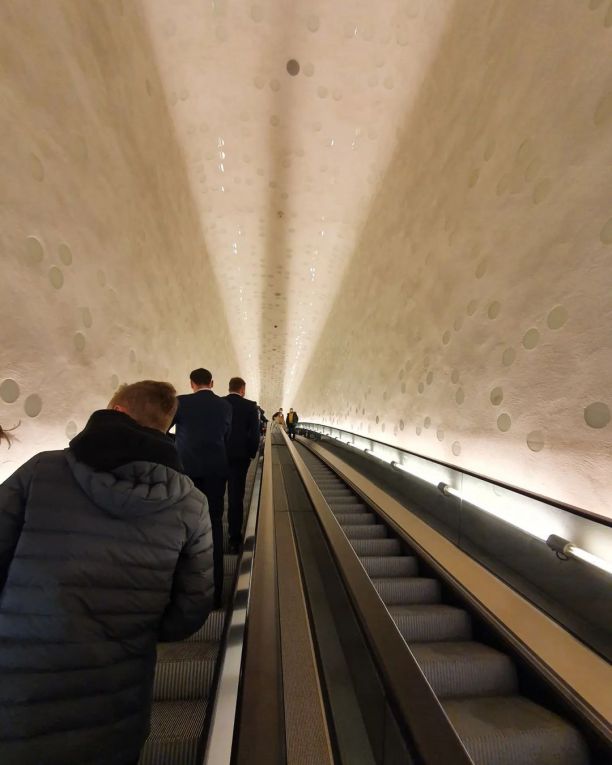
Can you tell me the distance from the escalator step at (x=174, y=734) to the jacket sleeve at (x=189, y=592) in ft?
2.92

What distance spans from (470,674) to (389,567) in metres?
1.33

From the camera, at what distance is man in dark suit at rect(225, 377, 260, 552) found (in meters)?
4.13

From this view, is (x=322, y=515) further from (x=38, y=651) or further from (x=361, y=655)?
(x=38, y=651)

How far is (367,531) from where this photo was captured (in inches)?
166

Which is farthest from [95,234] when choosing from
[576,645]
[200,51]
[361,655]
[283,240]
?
[283,240]

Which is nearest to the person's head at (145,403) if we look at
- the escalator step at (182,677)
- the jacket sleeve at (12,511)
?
the jacket sleeve at (12,511)

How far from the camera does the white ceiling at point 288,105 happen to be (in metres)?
4.07

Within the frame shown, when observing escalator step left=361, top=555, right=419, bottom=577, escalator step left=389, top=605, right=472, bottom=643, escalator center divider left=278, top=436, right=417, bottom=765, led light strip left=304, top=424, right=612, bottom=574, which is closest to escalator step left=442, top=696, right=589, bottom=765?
escalator center divider left=278, top=436, right=417, bottom=765

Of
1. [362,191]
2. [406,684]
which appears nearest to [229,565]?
[406,684]

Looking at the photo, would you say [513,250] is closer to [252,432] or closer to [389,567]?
[389,567]

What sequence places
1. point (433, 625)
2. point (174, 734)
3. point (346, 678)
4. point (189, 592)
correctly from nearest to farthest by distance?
point (189, 592)
point (174, 734)
point (346, 678)
point (433, 625)

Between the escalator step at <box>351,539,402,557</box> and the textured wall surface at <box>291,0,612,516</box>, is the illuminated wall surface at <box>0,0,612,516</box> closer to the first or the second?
the textured wall surface at <box>291,0,612,516</box>

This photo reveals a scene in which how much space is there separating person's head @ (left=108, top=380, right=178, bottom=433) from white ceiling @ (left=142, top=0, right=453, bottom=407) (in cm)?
470

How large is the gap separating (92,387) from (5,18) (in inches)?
93.2
